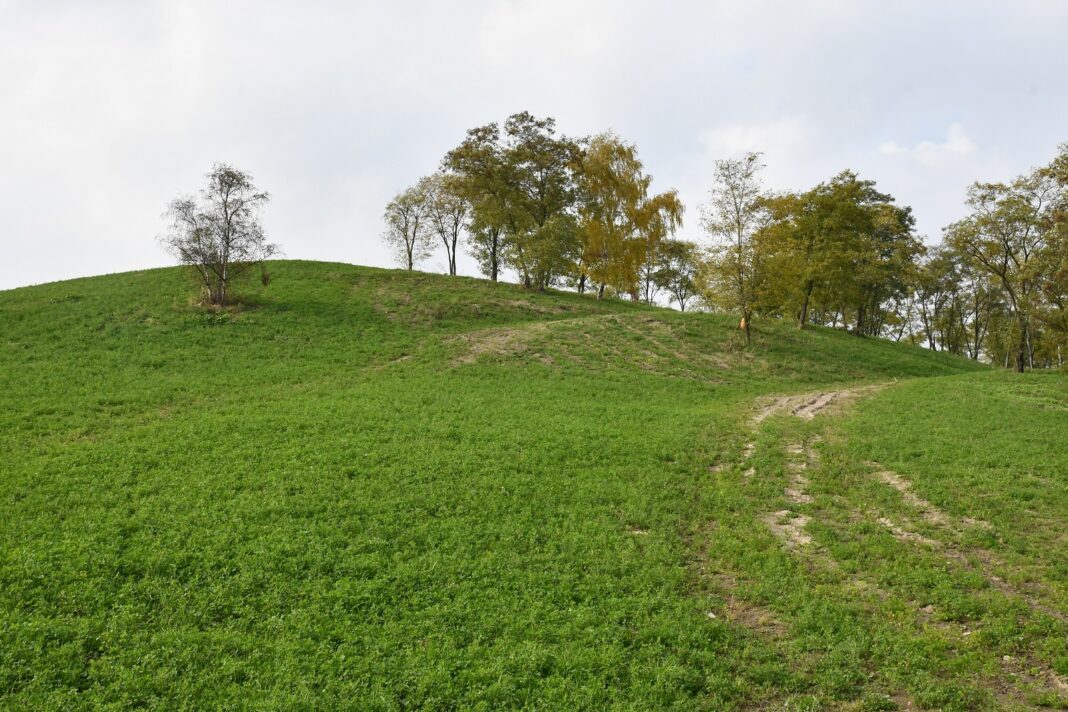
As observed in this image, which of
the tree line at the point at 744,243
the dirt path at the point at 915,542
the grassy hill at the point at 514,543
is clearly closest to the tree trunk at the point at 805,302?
the tree line at the point at 744,243

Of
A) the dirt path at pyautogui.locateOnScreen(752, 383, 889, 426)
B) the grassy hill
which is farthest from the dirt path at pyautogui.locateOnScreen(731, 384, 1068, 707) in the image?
the dirt path at pyautogui.locateOnScreen(752, 383, 889, 426)

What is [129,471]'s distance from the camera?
1484 cm

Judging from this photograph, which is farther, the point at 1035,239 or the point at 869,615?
the point at 1035,239

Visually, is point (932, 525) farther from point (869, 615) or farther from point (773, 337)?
point (773, 337)

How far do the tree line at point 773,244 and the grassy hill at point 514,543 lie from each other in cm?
1078

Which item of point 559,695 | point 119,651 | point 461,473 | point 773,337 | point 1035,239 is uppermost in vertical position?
point 1035,239

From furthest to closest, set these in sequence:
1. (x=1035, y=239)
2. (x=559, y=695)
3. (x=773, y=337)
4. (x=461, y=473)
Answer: (x=773, y=337), (x=1035, y=239), (x=461, y=473), (x=559, y=695)

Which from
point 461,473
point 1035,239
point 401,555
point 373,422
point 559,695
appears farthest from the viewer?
point 1035,239

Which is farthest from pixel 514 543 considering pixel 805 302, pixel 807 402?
pixel 805 302

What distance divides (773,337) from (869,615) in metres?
31.2

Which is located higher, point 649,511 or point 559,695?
point 649,511

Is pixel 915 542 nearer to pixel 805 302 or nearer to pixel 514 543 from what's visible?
pixel 514 543

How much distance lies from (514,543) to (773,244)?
29.3 meters

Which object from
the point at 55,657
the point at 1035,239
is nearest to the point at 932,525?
the point at 55,657
